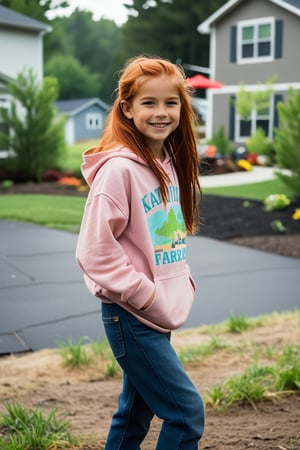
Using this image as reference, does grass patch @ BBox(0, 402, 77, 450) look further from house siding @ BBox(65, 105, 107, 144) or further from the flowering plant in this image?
house siding @ BBox(65, 105, 107, 144)

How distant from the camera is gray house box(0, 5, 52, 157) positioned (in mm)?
21772

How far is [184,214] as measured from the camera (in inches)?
102

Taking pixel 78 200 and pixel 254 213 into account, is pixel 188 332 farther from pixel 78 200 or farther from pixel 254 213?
pixel 78 200

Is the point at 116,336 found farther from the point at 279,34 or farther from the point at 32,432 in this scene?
the point at 279,34

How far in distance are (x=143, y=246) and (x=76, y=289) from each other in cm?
466

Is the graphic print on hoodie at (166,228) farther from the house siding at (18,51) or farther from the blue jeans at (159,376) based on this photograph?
the house siding at (18,51)

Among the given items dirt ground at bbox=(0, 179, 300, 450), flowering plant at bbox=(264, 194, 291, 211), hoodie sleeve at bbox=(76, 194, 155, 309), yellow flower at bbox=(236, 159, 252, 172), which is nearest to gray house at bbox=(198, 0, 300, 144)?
yellow flower at bbox=(236, 159, 252, 172)

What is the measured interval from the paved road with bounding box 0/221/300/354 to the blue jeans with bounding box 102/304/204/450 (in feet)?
9.14

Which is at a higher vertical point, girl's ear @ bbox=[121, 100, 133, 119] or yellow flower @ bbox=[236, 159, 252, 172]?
girl's ear @ bbox=[121, 100, 133, 119]

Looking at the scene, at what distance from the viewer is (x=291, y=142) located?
12.6 meters

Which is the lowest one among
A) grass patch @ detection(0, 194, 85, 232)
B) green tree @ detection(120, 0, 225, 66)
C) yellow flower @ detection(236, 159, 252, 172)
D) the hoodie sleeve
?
grass patch @ detection(0, 194, 85, 232)

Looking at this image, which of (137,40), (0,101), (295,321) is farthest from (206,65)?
(295,321)

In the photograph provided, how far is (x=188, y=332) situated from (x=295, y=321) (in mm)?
899

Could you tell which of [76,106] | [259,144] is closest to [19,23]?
[259,144]
